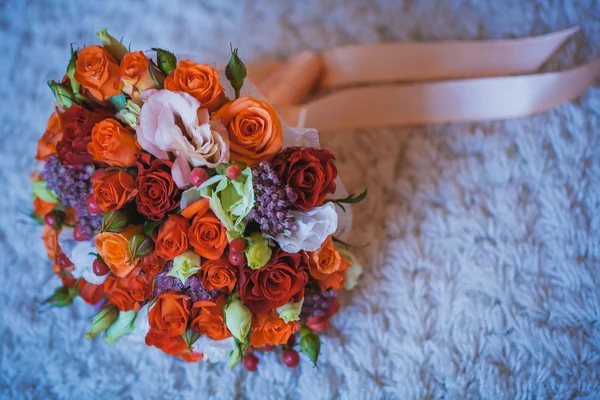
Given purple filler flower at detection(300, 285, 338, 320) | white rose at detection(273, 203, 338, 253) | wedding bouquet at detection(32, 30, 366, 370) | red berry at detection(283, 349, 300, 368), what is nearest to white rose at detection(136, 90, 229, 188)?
wedding bouquet at detection(32, 30, 366, 370)

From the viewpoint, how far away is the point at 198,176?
52 cm

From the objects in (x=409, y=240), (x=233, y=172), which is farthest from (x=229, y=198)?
(x=409, y=240)

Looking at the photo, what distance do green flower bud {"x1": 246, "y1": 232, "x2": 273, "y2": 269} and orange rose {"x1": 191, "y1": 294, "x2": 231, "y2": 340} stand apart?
0.23 feet

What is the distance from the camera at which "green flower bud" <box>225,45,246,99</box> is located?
557mm

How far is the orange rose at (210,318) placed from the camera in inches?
21.9

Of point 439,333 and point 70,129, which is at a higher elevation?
point 70,129

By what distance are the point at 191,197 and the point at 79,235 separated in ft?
0.54

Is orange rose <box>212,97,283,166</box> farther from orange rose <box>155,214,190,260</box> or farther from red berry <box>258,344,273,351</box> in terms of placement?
red berry <box>258,344,273,351</box>

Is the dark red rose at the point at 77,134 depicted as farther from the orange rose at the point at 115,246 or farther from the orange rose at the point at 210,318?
the orange rose at the point at 210,318

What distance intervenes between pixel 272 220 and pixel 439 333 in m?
0.36

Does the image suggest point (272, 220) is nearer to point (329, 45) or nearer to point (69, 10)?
point (329, 45)

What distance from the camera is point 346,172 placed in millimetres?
837

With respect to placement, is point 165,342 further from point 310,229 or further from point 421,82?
point 421,82

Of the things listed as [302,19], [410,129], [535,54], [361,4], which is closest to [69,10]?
[302,19]
